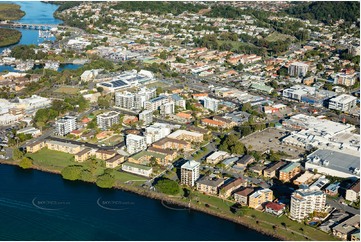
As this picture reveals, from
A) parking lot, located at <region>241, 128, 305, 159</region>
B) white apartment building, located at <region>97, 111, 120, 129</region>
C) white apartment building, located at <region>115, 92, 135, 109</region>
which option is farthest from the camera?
white apartment building, located at <region>115, 92, 135, 109</region>

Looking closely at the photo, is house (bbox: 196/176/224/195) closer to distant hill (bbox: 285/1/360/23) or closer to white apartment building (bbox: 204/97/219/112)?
white apartment building (bbox: 204/97/219/112)

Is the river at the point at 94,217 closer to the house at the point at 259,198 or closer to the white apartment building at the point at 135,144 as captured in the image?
the house at the point at 259,198

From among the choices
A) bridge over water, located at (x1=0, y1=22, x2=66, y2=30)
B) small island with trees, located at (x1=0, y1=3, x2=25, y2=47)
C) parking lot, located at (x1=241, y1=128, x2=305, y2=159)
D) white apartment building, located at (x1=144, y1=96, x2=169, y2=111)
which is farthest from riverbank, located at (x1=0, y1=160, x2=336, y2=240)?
bridge over water, located at (x1=0, y1=22, x2=66, y2=30)

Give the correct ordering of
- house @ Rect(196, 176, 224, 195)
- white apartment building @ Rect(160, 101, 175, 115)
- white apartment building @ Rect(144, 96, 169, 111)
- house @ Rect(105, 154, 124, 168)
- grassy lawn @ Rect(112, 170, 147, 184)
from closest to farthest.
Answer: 1. house @ Rect(196, 176, 224, 195)
2. grassy lawn @ Rect(112, 170, 147, 184)
3. house @ Rect(105, 154, 124, 168)
4. white apartment building @ Rect(160, 101, 175, 115)
5. white apartment building @ Rect(144, 96, 169, 111)

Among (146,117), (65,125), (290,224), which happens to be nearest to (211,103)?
(146,117)

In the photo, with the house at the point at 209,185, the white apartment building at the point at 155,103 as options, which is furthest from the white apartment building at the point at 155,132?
the house at the point at 209,185
